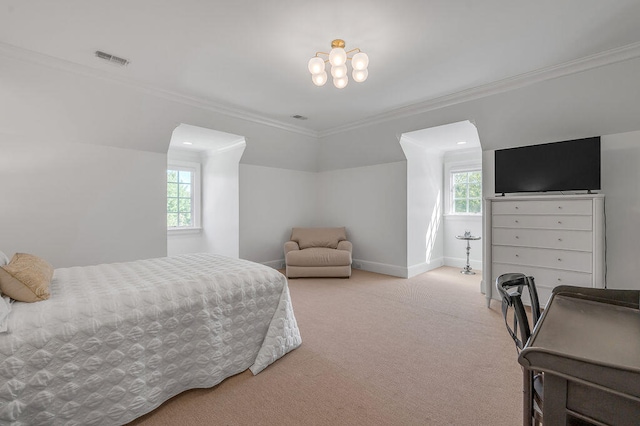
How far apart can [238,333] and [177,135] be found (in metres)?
4.01

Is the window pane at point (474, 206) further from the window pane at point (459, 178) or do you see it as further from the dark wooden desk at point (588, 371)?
the dark wooden desk at point (588, 371)

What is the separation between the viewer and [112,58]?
297 cm

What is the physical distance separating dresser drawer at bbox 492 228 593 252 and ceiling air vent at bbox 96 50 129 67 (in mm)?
4468

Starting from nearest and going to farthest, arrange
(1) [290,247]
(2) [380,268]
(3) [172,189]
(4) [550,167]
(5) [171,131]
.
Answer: (4) [550,167] → (5) [171,131] → (1) [290,247] → (2) [380,268] → (3) [172,189]

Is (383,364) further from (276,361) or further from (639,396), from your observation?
(639,396)

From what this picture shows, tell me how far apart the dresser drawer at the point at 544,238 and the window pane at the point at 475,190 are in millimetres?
2503

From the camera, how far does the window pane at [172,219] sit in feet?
19.9

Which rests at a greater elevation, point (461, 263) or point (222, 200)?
point (222, 200)

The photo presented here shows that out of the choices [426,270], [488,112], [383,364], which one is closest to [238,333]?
[383,364]

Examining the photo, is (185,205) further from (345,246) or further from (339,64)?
(339,64)

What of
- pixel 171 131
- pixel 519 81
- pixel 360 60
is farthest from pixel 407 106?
pixel 171 131

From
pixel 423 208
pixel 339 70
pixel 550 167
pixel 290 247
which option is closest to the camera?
pixel 339 70

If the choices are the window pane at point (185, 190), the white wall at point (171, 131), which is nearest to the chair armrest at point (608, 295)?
the white wall at point (171, 131)

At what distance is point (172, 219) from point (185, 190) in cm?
67
